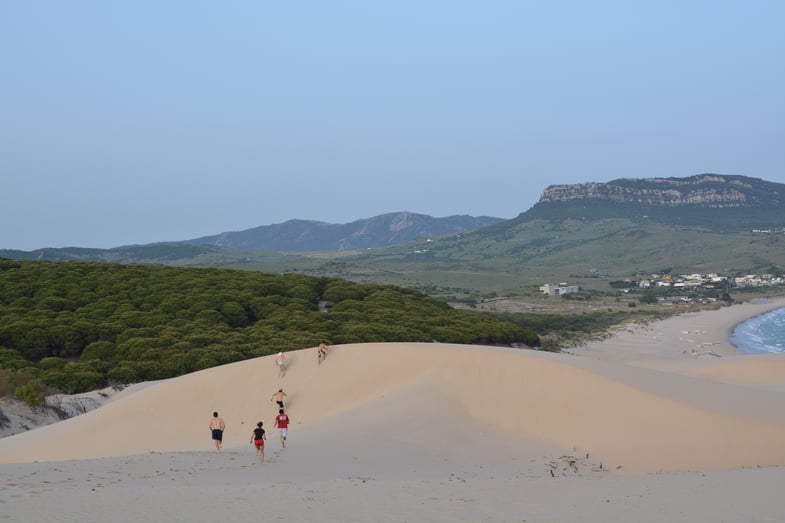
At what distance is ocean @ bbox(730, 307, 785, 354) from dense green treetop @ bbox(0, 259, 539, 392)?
24.0m

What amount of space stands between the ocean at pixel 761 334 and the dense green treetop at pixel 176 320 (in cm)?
2396

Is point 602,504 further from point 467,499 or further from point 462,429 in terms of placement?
point 462,429

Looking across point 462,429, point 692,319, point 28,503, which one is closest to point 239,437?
point 462,429

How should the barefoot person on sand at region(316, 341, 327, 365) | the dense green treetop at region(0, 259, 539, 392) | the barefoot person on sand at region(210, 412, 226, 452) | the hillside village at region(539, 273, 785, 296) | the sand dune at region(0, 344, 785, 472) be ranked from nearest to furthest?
the barefoot person on sand at region(210, 412, 226, 452) → the sand dune at region(0, 344, 785, 472) → the barefoot person on sand at region(316, 341, 327, 365) → the dense green treetop at region(0, 259, 539, 392) → the hillside village at region(539, 273, 785, 296)

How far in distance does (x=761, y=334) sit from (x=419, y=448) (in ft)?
197

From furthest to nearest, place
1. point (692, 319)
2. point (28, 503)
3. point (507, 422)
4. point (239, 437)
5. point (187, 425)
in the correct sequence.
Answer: point (692, 319), point (187, 425), point (239, 437), point (507, 422), point (28, 503)

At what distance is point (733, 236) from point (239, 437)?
184m

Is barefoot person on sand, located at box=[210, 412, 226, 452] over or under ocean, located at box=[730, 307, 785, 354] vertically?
over

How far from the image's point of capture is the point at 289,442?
57.7 ft

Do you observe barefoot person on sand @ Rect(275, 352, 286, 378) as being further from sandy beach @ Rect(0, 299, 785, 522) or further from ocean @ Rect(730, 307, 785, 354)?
ocean @ Rect(730, 307, 785, 354)

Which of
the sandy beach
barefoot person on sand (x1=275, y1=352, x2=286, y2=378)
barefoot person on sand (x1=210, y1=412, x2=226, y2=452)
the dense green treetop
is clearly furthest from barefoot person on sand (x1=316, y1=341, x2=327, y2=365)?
the dense green treetop

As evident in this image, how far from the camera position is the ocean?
56250 millimetres

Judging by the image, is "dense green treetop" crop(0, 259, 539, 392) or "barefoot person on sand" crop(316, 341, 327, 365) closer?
"barefoot person on sand" crop(316, 341, 327, 365)

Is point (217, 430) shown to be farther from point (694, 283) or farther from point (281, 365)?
point (694, 283)
